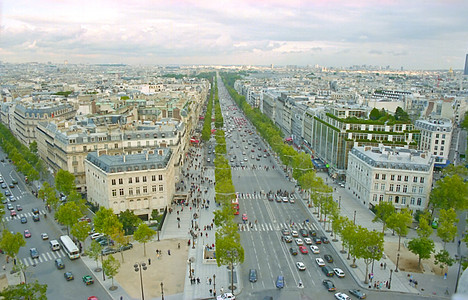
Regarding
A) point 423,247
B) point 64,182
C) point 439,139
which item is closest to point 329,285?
point 423,247

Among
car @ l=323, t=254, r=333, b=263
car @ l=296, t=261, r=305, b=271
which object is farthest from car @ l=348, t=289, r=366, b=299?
car @ l=323, t=254, r=333, b=263

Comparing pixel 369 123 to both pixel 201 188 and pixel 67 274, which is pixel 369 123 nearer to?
pixel 201 188

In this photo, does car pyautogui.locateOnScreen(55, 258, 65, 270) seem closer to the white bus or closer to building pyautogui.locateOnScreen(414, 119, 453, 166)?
the white bus

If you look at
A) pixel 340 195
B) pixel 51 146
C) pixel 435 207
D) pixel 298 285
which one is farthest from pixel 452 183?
pixel 51 146

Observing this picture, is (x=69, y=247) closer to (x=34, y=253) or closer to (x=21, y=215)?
(x=34, y=253)

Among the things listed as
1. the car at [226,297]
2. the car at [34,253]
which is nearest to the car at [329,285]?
the car at [226,297]

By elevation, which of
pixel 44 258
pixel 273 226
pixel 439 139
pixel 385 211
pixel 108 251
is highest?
pixel 439 139

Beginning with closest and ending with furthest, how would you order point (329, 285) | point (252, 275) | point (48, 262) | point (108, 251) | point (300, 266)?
point (329, 285), point (252, 275), point (300, 266), point (48, 262), point (108, 251)
